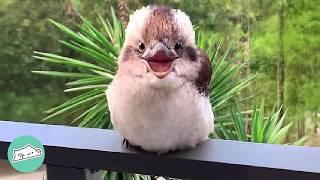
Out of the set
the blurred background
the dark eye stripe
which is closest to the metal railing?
the dark eye stripe

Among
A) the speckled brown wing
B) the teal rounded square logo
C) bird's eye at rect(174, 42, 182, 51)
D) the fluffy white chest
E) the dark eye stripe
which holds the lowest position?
the teal rounded square logo

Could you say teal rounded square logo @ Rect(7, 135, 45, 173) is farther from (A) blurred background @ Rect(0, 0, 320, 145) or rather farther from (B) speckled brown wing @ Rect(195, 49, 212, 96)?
(A) blurred background @ Rect(0, 0, 320, 145)

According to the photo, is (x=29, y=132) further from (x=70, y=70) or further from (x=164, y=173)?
(x=70, y=70)

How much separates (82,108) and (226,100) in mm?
345

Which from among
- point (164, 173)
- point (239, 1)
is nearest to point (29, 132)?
point (164, 173)

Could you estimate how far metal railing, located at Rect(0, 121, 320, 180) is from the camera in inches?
22.0

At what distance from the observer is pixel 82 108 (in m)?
1.17

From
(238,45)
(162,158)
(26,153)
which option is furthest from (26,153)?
(238,45)

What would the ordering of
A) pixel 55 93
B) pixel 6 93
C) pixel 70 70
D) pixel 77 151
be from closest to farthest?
pixel 77 151 → pixel 70 70 → pixel 55 93 → pixel 6 93

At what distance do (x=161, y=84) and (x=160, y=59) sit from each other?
0.10ft

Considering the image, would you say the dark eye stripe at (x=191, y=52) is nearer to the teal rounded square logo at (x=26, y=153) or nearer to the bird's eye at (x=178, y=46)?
the bird's eye at (x=178, y=46)

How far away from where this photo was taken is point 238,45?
1.63 meters

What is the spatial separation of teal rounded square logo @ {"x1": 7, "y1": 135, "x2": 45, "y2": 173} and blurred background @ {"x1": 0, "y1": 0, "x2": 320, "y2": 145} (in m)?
0.88

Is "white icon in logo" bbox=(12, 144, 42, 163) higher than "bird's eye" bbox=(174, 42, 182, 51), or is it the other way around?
"bird's eye" bbox=(174, 42, 182, 51)
